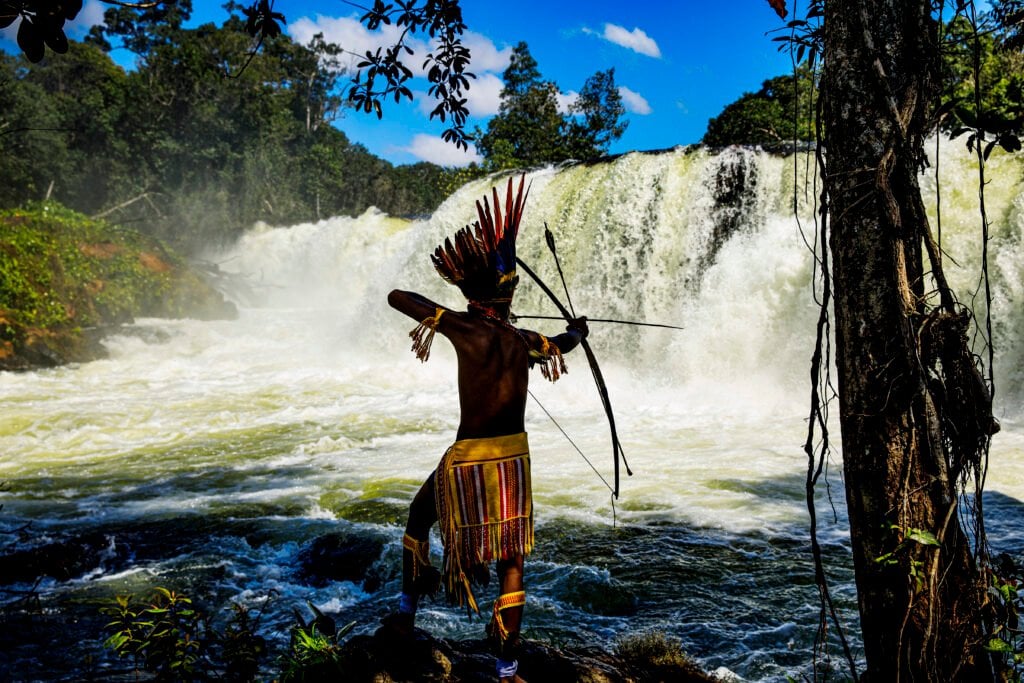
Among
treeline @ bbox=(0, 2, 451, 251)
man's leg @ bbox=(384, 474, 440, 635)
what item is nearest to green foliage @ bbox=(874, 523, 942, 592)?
man's leg @ bbox=(384, 474, 440, 635)

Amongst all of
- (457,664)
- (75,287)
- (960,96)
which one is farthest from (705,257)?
(75,287)

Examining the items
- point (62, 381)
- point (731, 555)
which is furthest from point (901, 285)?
point (62, 381)

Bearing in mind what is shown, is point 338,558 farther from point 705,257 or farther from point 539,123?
point 539,123

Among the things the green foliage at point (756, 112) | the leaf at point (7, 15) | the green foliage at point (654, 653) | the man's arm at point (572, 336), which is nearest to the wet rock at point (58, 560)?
the green foliage at point (654, 653)

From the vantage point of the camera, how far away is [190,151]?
3744 centimetres

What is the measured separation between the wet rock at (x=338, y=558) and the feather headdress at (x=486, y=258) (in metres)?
3.11

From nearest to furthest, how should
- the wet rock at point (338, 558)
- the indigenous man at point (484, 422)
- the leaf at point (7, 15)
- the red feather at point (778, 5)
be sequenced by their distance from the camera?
the leaf at point (7, 15) < the red feather at point (778, 5) < the indigenous man at point (484, 422) < the wet rock at point (338, 558)

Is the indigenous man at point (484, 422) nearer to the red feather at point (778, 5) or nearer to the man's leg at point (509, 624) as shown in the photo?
the man's leg at point (509, 624)

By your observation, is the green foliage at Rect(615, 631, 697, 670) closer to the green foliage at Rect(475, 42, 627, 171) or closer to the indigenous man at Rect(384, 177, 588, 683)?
the indigenous man at Rect(384, 177, 588, 683)

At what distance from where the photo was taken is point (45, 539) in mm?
5766

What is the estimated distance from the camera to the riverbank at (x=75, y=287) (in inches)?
588

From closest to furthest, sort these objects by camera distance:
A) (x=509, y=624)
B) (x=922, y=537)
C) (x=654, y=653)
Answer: (x=922, y=537)
(x=509, y=624)
(x=654, y=653)

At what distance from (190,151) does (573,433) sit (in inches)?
1312

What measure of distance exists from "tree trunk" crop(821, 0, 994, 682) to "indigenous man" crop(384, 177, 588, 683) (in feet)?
3.63
